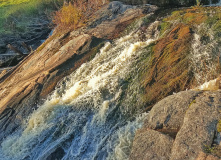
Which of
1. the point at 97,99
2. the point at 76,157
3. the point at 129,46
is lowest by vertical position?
the point at 76,157

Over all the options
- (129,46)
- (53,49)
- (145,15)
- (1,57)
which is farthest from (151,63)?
(1,57)

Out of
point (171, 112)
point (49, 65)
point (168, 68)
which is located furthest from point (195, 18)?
point (49, 65)

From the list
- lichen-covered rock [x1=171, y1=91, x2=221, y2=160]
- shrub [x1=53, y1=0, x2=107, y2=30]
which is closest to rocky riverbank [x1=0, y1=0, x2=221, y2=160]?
lichen-covered rock [x1=171, y1=91, x2=221, y2=160]

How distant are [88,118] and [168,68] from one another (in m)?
3.99

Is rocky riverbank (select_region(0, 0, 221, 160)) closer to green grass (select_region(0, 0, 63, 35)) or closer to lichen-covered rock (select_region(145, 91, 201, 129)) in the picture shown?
lichen-covered rock (select_region(145, 91, 201, 129))

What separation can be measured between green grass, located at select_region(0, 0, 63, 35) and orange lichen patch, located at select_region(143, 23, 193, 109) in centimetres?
1352

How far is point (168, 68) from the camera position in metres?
9.20

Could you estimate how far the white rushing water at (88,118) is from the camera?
7801 mm

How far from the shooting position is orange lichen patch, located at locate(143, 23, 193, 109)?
28.3 ft

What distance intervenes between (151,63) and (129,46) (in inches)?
79.2

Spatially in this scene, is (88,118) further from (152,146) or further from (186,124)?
(186,124)

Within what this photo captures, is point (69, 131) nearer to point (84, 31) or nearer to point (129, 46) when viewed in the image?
point (129, 46)

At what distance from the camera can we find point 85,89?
1006 centimetres

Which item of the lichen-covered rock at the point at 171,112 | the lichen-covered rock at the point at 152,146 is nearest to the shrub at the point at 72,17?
the lichen-covered rock at the point at 171,112
